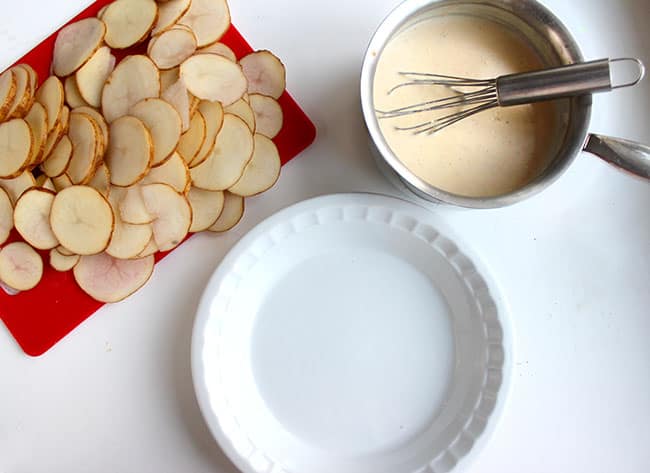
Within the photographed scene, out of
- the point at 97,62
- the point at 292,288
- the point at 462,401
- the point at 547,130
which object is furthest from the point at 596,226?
the point at 97,62

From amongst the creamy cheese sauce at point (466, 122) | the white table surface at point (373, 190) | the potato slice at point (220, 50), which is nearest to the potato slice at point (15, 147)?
the white table surface at point (373, 190)

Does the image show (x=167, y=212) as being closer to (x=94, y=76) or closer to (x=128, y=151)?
(x=128, y=151)

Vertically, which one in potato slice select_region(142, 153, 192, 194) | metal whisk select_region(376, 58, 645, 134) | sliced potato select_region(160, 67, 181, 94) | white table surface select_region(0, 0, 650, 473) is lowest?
white table surface select_region(0, 0, 650, 473)

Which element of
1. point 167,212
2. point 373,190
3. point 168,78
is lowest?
point 373,190

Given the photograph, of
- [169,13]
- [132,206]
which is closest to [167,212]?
[132,206]

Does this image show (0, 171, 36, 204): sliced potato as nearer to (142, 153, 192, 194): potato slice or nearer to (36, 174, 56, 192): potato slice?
(36, 174, 56, 192): potato slice

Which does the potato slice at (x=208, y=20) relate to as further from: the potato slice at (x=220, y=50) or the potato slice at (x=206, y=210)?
the potato slice at (x=206, y=210)

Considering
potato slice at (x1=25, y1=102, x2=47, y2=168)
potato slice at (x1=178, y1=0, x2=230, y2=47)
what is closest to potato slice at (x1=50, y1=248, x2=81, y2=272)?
potato slice at (x1=25, y1=102, x2=47, y2=168)
